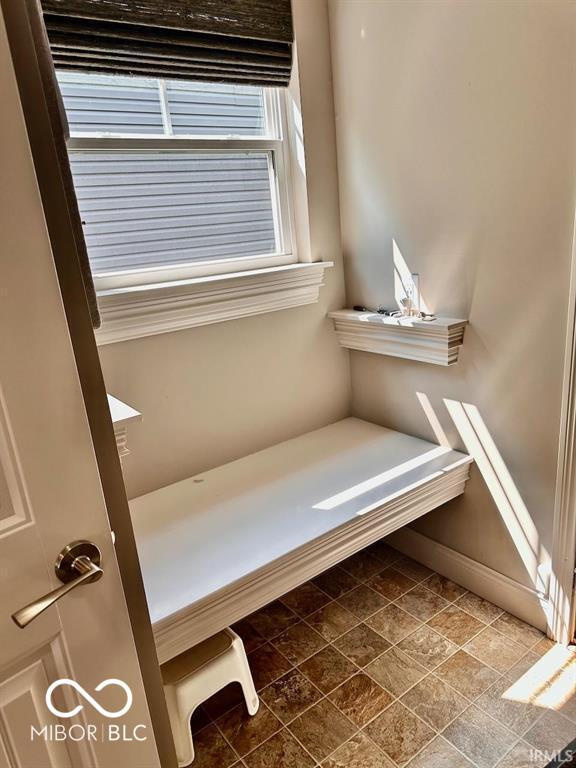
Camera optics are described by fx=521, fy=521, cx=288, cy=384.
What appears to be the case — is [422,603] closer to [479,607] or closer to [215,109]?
[479,607]

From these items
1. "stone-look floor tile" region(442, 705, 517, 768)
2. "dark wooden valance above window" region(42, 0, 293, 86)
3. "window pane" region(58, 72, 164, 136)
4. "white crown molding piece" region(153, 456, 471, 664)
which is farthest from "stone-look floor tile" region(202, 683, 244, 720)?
"dark wooden valance above window" region(42, 0, 293, 86)

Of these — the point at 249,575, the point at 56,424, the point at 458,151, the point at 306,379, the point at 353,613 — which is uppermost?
the point at 458,151

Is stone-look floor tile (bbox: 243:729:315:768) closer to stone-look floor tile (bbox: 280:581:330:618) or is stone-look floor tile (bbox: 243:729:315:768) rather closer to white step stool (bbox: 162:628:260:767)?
white step stool (bbox: 162:628:260:767)

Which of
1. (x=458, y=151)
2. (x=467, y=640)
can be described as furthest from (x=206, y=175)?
(x=467, y=640)

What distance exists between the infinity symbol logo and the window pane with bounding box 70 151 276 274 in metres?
1.22

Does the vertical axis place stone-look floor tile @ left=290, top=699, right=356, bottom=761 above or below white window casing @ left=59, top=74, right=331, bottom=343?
below

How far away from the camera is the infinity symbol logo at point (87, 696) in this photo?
792 millimetres

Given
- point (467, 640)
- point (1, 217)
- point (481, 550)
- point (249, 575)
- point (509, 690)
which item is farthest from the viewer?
point (481, 550)

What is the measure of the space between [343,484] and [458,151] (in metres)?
1.13

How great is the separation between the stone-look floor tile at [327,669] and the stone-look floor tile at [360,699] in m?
0.03

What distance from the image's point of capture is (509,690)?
154 cm

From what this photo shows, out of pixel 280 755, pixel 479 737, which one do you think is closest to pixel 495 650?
pixel 479 737

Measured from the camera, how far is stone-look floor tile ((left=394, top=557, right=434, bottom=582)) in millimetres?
2072

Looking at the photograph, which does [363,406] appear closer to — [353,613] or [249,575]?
[353,613]
